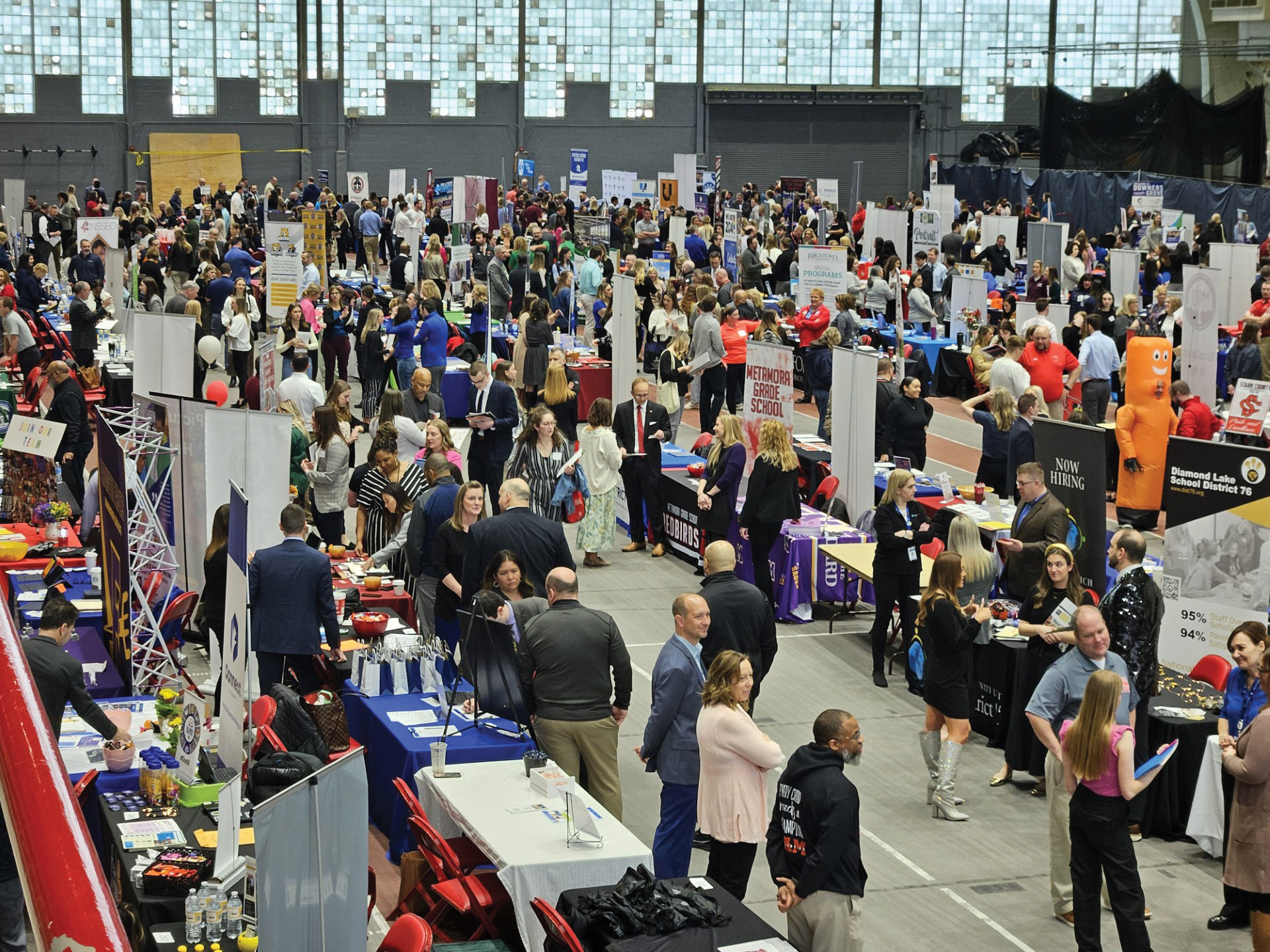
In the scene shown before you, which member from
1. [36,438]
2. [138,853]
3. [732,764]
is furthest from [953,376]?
[138,853]

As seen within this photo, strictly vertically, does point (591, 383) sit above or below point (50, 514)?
above

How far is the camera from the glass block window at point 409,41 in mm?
39406

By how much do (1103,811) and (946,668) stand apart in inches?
68.2

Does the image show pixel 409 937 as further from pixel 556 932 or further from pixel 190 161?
pixel 190 161

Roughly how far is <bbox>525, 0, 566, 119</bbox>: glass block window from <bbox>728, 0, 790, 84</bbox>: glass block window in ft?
12.8

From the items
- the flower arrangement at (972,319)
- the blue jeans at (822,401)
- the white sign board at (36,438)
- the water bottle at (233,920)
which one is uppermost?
the flower arrangement at (972,319)

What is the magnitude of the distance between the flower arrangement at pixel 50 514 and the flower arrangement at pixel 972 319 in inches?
485

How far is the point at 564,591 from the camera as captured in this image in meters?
6.91

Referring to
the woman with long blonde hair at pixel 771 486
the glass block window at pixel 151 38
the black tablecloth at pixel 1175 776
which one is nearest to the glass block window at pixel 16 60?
the glass block window at pixel 151 38

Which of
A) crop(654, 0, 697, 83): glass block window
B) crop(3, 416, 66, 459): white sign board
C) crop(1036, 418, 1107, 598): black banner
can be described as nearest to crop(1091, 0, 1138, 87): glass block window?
crop(654, 0, 697, 83): glass block window

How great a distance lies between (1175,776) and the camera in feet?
25.2

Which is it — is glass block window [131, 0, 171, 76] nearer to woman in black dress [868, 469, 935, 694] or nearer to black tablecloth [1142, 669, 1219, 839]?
woman in black dress [868, 469, 935, 694]

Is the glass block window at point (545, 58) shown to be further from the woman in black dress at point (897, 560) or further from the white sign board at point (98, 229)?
the woman in black dress at point (897, 560)

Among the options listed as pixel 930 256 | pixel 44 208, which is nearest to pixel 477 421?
pixel 930 256
